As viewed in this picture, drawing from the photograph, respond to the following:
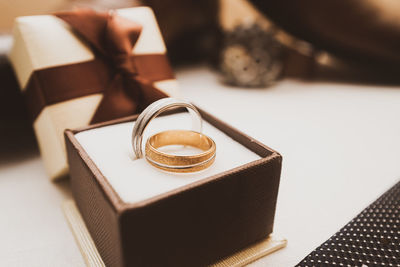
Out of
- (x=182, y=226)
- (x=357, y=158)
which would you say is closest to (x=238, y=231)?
(x=182, y=226)

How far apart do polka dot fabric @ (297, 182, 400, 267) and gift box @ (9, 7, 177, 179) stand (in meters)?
0.37

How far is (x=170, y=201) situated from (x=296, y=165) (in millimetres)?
400

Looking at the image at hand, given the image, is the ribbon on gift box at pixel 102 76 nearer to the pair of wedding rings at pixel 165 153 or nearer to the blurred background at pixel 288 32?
the pair of wedding rings at pixel 165 153

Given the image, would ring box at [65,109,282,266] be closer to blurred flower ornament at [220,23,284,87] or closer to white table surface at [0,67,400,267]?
white table surface at [0,67,400,267]

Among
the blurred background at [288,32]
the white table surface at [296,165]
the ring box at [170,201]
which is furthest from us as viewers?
the blurred background at [288,32]

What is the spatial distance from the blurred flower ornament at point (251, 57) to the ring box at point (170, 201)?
1.85 ft

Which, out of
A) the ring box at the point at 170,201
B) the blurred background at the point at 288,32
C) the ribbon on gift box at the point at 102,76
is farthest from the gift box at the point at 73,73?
the blurred background at the point at 288,32

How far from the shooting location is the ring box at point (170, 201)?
35 cm

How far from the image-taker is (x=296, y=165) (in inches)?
A: 27.1

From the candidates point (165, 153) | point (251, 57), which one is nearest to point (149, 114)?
point (165, 153)

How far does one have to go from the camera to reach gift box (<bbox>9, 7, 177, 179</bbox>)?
1.91 feet

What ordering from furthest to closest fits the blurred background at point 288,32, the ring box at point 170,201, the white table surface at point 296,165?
the blurred background at point 288,32 < the white table surface at point 296,165 < the ring box at point 170,201

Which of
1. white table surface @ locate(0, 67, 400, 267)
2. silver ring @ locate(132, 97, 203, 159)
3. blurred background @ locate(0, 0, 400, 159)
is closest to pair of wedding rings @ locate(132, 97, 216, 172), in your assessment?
silver ring @ locate(132, 97, 203, 159)

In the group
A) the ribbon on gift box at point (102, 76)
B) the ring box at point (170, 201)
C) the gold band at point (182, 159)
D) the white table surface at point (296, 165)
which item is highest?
the ribbon on gift box at point (102, 76)
